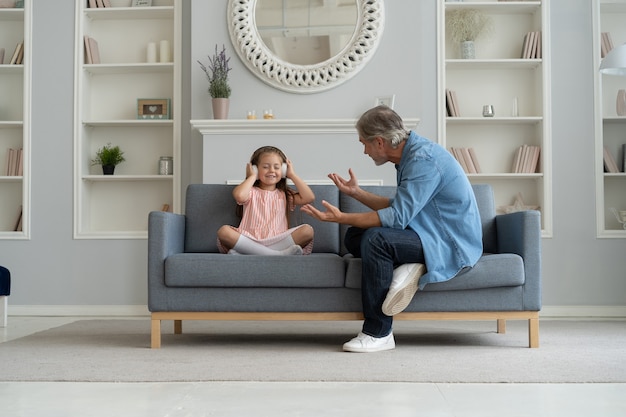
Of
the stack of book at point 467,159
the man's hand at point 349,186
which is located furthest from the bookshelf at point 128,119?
the man's hand at point 349,186

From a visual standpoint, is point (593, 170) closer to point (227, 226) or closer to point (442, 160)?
point (442, 160)

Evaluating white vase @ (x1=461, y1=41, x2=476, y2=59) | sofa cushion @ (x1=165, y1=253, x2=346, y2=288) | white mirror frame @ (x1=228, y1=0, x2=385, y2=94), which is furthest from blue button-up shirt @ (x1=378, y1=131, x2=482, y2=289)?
white vase @ (x1=461, y1=41, x2=476, y2=59)

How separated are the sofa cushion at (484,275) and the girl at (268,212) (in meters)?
0.47

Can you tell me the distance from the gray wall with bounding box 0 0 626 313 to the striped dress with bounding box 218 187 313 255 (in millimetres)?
1436

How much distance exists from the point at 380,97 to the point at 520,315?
2.24 meters

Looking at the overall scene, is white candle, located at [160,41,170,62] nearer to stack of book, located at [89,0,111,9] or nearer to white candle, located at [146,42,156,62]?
white candle, located at [146,42,156,62]

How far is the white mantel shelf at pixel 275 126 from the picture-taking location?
201 inches

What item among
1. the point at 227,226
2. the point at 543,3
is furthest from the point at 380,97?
the point at 227,226

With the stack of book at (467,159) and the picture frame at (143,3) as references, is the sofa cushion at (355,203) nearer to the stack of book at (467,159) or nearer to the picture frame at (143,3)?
the stack of book at (467,159)

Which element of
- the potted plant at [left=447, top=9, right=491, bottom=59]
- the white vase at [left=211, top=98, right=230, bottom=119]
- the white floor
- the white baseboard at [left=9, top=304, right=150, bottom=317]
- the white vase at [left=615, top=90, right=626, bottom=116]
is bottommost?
the white baseboard at [left=9, top=304, right=150, bottom=317]

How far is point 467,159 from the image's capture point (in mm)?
5551

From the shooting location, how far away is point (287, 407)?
215 cm

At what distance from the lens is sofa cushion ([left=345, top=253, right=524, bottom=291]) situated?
333 centimetres

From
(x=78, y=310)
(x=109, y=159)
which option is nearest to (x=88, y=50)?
(x=109, y=159)
